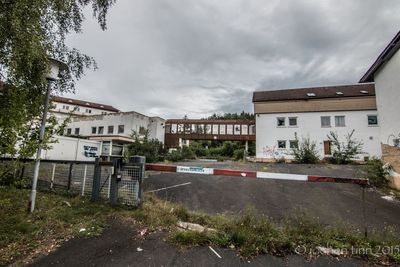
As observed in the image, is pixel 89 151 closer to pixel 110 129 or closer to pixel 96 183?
pixel 110 129

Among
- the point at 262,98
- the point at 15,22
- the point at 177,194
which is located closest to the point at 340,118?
the point at 262,98

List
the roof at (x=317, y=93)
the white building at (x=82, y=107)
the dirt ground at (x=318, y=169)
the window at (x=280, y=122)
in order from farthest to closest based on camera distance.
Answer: the white building at (x=82, y=107) < the window at (x=280, y=122) < the roof at (x=317, y=93) < the dirt ground at (x=318, y=169)

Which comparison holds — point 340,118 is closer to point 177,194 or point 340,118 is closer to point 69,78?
point 177,194

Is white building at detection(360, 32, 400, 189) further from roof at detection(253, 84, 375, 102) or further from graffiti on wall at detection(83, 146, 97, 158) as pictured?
graffiti on wall at detection(83, 146, 97, 158)

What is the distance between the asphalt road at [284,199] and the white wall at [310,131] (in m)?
16.4

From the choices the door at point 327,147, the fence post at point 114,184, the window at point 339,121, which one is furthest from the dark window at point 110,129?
the fence post at point 114,184

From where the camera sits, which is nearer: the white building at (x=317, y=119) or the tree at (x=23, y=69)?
the tree at (x=23, y=69)

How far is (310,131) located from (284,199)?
20730 mm

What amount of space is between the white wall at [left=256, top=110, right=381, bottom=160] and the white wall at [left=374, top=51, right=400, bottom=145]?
15194 millimetres

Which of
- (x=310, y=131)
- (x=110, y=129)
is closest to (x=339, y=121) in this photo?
(x=310, y=131)

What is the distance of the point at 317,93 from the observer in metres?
28.2

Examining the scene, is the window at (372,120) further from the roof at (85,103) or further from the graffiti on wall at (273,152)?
the roof at (85,103)

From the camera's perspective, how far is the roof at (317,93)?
26.0m

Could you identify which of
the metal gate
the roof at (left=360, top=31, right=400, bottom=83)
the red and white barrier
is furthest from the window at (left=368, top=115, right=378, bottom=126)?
the metal gate
